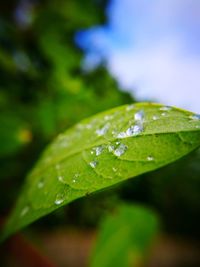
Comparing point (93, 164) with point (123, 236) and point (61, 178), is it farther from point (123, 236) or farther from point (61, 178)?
point (123, 236)

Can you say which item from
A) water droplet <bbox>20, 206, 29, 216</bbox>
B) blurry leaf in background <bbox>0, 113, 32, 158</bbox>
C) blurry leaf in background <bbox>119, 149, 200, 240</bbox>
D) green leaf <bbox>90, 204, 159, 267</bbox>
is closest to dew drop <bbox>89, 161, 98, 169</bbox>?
water droplet <bbox>20, 206, 29, 216</bbox>

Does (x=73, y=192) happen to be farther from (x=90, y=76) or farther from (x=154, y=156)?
Answer: (x=90, y=76)

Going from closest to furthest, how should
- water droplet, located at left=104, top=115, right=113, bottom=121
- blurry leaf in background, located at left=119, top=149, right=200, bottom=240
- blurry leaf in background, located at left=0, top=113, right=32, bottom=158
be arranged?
water droplet, located at left=104, top=115, right=113, bottom=121
blurry leaf in background, located at left=0, top=113, right=32, bottom=158
blurry leaf in background, located at left=119, top=149, right=200, bottom=240

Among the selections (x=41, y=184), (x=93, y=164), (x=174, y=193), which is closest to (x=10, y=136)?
(x=41, y=184)

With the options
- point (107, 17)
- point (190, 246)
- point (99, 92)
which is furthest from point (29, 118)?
point (190, 246)

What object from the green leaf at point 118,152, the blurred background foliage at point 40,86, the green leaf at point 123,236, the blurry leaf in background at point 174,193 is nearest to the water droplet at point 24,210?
the green leaf at point 118,152

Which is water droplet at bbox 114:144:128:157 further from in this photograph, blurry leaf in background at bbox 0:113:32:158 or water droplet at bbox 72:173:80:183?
blurry leaf in background at bbox 0:113:32:158

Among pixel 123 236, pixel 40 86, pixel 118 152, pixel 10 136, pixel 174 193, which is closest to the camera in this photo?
pixel 118 152

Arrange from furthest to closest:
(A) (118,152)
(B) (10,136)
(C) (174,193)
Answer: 1. (C) (174,193)
2. (B) (10,136)
3. (A) (118,152)
